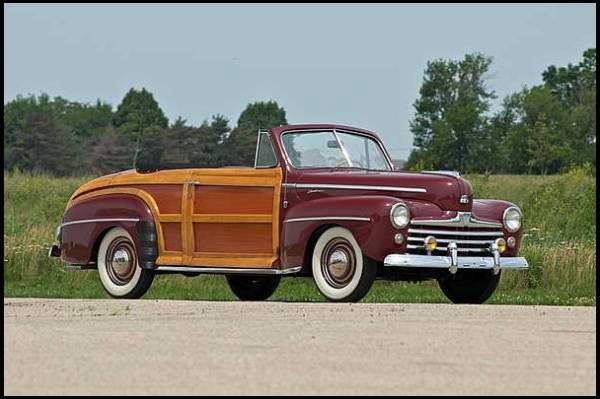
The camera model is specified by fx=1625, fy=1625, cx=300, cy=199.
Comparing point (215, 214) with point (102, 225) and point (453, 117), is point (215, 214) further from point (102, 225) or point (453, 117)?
point (453, 117)

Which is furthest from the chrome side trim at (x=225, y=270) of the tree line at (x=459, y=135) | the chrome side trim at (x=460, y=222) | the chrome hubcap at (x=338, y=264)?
the tree line at (x=459, y=135)

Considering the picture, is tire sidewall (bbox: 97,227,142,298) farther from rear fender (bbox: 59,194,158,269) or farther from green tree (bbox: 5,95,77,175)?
green tree (bbox: 5,95,77,175)

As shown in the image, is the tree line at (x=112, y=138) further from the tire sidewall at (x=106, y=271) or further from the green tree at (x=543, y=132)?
the green tree at (x=543, y=132)

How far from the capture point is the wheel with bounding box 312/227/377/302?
16250mm

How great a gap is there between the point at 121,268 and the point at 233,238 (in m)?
1.75

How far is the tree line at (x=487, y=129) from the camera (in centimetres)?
8744

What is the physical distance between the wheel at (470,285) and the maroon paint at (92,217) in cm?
345

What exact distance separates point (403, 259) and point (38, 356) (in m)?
5.83

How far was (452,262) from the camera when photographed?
16219 millimetres

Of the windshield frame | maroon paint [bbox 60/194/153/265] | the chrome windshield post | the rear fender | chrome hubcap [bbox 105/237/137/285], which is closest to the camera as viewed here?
the windshield frame

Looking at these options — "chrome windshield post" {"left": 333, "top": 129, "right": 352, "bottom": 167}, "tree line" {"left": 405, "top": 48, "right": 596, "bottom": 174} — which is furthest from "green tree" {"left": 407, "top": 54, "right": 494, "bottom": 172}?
"chrome windshield post" {"left": 333, "top": 129, "right": 352, "bottom": 167}

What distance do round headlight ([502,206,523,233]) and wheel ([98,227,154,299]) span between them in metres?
4.07

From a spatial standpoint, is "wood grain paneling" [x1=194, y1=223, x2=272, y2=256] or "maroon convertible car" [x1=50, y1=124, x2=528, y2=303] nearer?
"maroon convertible car" [x1=50, y1=124, x2=528, y2=303]

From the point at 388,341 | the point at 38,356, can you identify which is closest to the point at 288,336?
the point at 388,341
